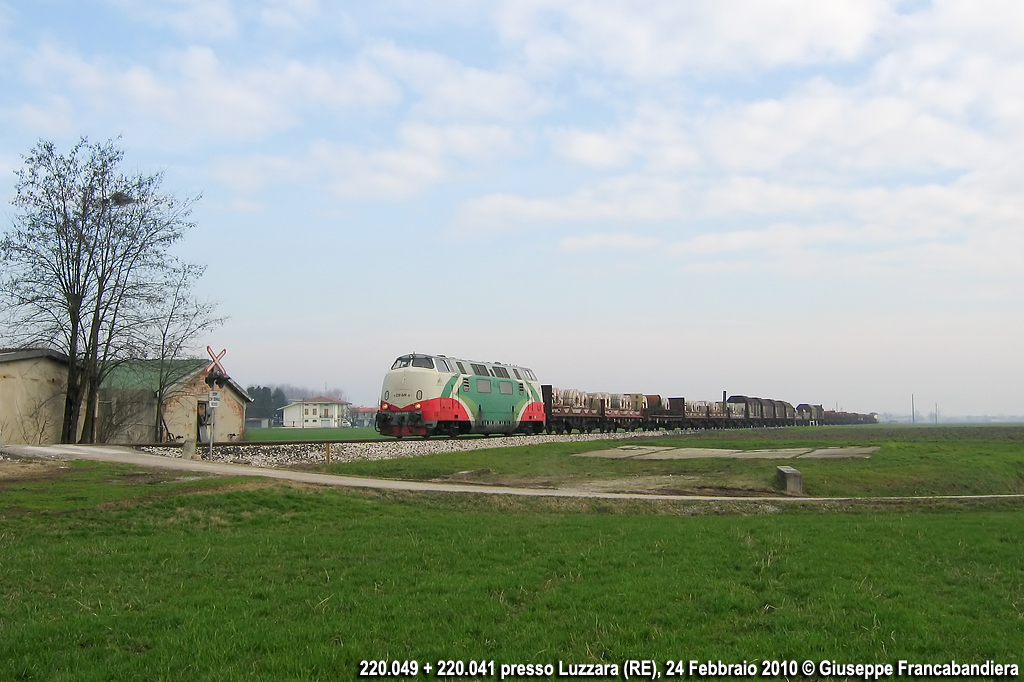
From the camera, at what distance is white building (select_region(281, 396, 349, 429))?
146 metres

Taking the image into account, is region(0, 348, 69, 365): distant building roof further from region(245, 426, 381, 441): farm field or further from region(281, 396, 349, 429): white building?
region(281, 396, 349, 429): white building

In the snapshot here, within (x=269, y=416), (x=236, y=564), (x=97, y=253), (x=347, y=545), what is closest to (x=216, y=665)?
(x=236, y=564)

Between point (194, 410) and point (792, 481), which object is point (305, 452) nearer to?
point (792, 481)

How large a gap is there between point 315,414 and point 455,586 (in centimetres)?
14364

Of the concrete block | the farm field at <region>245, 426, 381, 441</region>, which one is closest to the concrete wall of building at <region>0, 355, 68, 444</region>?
the farm field at <region>245, 426, 381, 441</region>

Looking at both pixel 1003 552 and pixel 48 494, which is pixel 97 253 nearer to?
pixel 48 494

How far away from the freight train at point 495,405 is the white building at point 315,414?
87.1 meters

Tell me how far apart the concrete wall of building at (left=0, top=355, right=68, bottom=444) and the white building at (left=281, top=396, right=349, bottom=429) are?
11083cm

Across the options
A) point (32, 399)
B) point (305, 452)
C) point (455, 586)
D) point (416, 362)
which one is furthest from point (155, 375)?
point (455, 586)

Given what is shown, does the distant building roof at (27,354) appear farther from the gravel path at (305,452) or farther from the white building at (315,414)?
the white building at (315,414)

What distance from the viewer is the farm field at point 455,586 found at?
22.6 ft

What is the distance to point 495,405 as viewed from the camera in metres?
44.5

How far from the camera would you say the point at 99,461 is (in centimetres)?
2191

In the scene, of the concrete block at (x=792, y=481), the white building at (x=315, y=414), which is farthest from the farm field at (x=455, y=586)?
the white building at (x=315, y=414)
